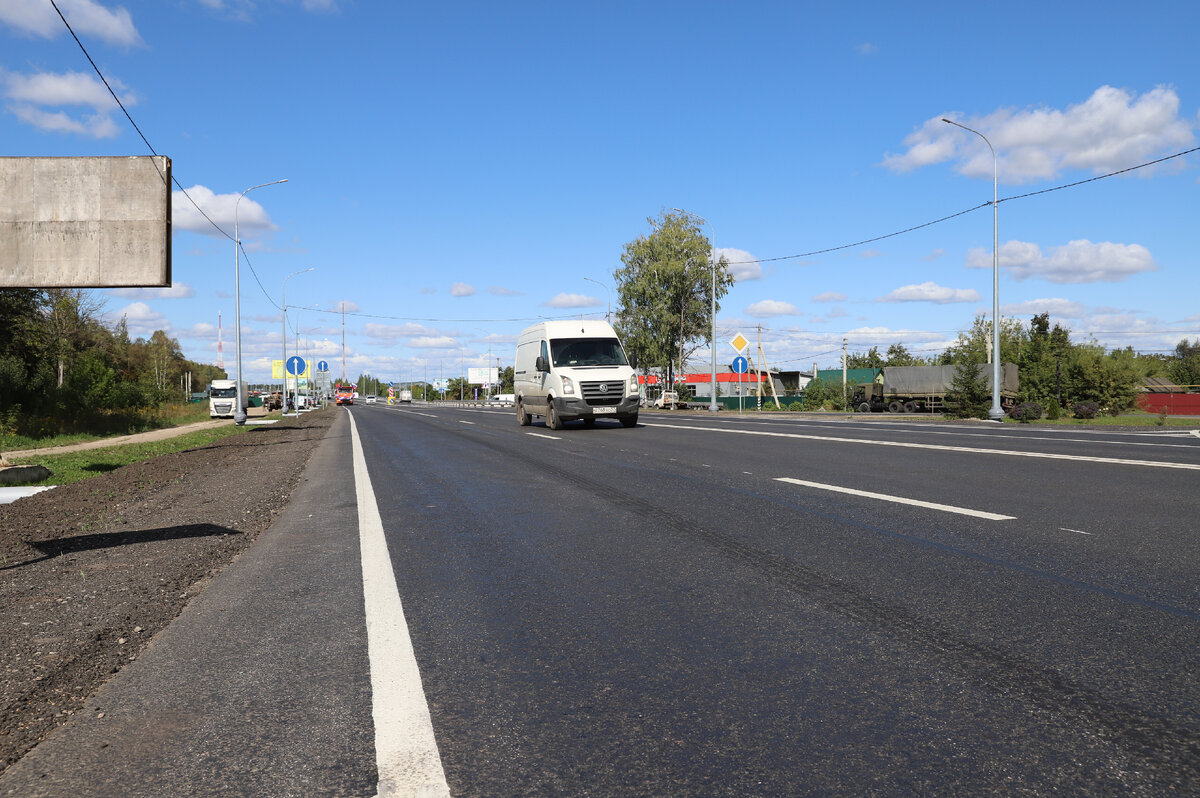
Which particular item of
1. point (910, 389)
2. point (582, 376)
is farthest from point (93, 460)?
point (910, 389)

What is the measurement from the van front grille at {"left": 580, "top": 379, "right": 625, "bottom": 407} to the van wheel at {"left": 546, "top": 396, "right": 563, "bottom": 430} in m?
1.00

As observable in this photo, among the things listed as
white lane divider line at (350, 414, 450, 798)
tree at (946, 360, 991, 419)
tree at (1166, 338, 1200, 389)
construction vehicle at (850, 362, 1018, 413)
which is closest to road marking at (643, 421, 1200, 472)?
white lane divider line at (350, 414, 450, 798)

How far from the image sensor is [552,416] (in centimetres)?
2188

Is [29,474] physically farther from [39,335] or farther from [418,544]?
[39,335]

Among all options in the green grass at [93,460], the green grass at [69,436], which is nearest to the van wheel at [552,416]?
the green grass at [93,460]

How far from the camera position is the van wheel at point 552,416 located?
853 inches

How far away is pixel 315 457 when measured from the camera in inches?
627

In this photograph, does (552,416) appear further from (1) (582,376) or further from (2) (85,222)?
(2) (85,222)

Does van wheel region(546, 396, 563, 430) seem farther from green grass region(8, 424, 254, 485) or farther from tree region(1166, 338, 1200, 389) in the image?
tree region(1166, 338, 1200, 389)

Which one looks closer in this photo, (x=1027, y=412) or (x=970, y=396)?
(x=1027, y=412)

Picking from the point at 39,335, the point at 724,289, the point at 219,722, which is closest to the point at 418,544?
the point at 219,722

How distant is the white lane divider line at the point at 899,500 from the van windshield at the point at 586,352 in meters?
12.8

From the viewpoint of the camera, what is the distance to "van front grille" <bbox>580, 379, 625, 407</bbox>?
69.7ft

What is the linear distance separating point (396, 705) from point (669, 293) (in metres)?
57.7
